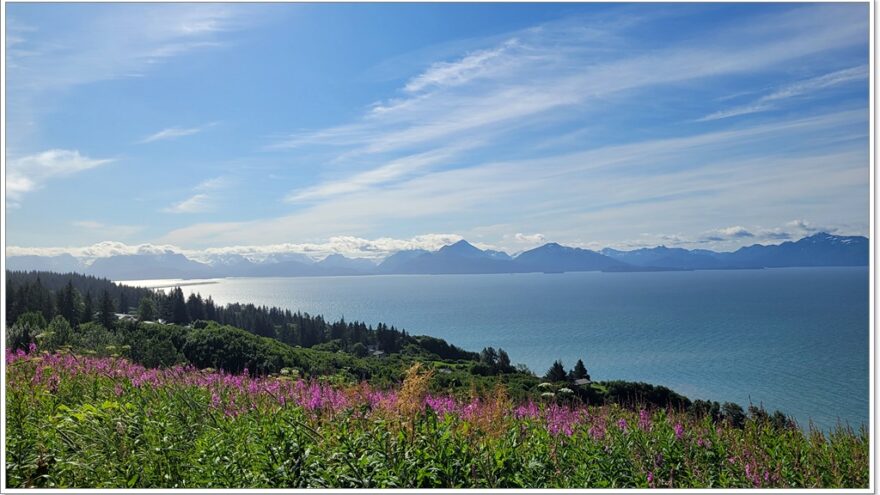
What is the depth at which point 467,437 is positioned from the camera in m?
4.35

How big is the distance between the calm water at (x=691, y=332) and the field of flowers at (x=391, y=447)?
137 centimetres

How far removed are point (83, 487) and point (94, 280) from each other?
70870 mm

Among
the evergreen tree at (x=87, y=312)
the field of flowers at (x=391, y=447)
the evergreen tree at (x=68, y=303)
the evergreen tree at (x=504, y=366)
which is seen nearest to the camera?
the field of flowers at (x=391, y=447)

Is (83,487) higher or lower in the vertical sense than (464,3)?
lower

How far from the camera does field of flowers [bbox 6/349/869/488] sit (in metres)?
3.90

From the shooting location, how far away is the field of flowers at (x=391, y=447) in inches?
154

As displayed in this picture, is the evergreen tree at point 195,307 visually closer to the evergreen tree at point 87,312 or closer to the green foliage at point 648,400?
the evergreen tree at point 87,312

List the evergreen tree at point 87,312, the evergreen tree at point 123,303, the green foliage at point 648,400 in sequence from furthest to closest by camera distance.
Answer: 1. the evergreen tree at point 123,303
2. the evergreen tree at point 87,312
3. the green foliage at point 648,400

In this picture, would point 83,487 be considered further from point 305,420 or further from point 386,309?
point 386,309

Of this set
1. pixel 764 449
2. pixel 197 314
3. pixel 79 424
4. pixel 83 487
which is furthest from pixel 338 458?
pixel 197 314

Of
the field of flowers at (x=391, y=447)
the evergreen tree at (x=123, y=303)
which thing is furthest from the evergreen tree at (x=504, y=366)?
the evergreen tree at (x=123, y=303)

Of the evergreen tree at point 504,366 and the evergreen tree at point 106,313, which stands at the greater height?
the evergreen tree at point 106,313

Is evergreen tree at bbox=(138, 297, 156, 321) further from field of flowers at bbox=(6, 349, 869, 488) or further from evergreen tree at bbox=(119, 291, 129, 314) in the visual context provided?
field of flowers at bbox=(6, 349, 869, 488)

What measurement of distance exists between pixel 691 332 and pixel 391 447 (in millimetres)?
98237
